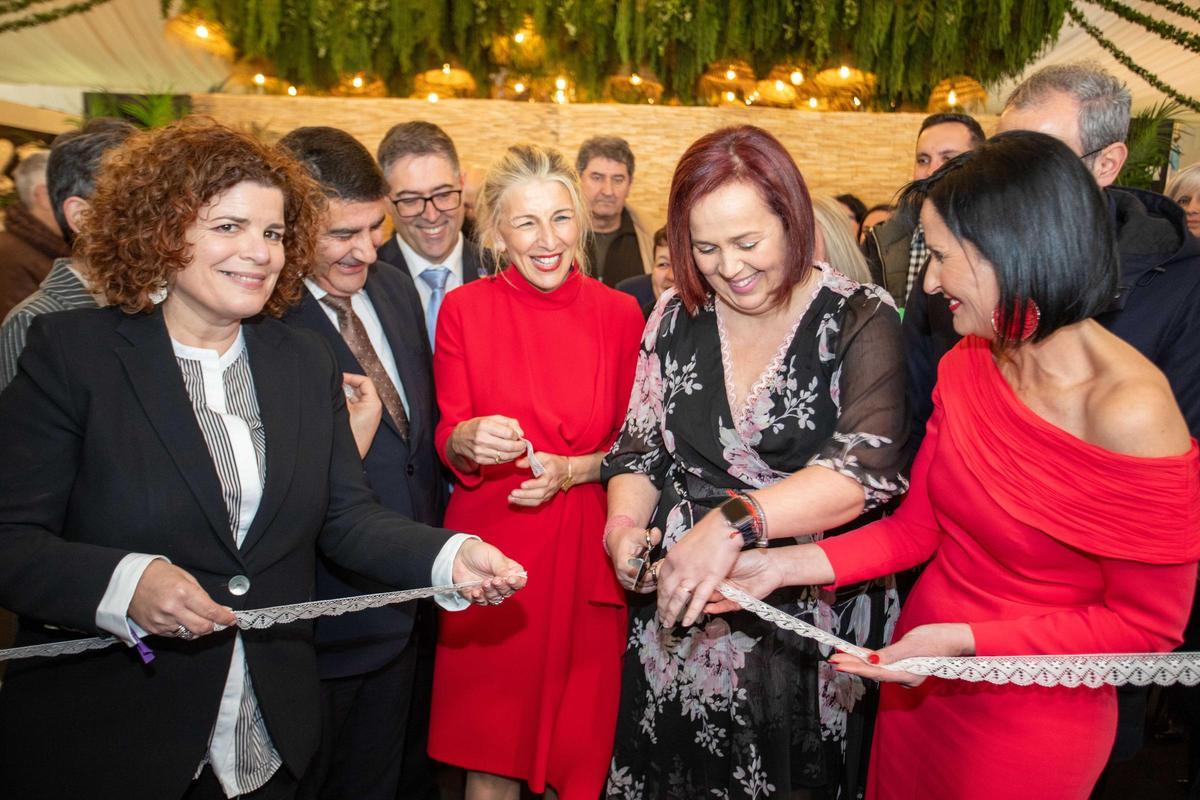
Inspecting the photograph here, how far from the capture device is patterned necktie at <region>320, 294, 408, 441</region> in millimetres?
2838

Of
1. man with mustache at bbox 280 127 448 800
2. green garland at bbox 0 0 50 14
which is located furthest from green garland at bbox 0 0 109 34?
man with mustache at bbox 280 127 448 800

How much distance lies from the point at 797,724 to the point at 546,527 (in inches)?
38.4

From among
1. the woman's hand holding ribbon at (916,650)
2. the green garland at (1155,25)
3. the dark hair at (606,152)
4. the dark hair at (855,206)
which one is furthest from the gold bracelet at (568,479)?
the green garland at (1155,25)

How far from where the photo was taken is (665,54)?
337 inches

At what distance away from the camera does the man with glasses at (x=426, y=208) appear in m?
3.56

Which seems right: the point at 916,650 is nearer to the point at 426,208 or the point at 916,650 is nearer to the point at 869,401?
the point at 869,401

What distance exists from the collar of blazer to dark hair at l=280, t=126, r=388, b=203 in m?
0.82

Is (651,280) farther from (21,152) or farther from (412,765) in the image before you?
(21,152)

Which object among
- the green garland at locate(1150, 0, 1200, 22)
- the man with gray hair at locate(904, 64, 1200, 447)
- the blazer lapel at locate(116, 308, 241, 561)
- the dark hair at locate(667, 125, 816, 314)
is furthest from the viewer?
the green garland at locate(1150, 0, 1200, 22)

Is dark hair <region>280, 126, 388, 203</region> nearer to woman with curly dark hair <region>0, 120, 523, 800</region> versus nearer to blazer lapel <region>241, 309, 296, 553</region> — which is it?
woman with curly dark hair <region>0, 120, 523, 800</region>

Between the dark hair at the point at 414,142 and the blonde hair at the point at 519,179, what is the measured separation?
63cm

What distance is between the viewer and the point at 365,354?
2859 millimetres

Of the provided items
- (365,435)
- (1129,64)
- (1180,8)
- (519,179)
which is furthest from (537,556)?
(1129,64)

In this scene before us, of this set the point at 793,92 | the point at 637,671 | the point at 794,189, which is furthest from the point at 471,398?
the point at 793,92
